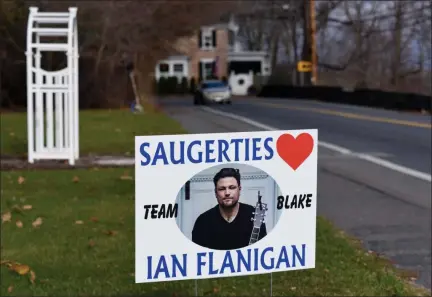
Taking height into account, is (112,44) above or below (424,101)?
above

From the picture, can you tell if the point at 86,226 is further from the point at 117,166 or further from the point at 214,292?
the point at 117,166

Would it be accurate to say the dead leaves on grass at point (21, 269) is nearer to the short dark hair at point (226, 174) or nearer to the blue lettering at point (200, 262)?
the blue lettering at point (200, 262)

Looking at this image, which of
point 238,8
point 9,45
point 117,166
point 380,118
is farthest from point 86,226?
point 238,8

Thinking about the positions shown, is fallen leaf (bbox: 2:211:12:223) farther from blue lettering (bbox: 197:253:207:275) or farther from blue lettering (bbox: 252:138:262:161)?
blue lettering (bbox: 252:138:262:161)

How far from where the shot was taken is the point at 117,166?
44.4 feet

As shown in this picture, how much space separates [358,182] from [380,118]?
14.3 metres

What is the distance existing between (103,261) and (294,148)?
117 inches

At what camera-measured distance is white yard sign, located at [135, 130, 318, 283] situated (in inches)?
167

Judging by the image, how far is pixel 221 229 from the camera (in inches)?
172

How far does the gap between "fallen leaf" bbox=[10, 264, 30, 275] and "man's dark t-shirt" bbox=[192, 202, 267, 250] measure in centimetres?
259

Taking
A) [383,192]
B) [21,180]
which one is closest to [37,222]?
[21,180]

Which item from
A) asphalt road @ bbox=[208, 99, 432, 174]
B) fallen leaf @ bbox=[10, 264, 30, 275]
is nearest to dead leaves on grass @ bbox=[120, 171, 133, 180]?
asphalt road @ bbox=[208, 99, 432, 174]

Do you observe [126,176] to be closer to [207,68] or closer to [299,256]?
[299,256]

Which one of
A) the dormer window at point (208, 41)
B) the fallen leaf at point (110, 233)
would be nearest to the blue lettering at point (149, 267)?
the fallen leaf at point (110, 233)
